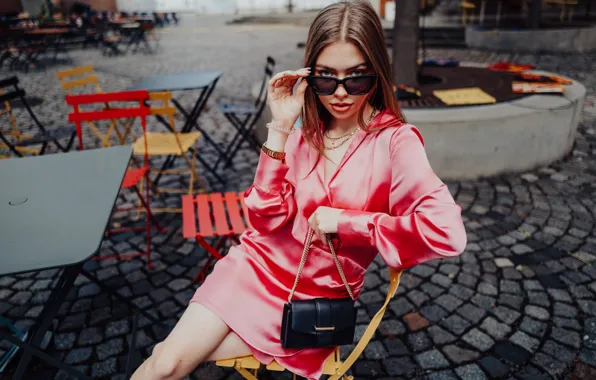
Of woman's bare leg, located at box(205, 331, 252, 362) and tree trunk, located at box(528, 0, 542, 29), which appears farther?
tree trunk, located at box(528, 0, 542, 29)

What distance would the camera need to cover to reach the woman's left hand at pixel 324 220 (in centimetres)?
167

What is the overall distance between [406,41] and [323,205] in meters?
4.79

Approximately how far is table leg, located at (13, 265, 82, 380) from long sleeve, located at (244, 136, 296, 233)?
933mm

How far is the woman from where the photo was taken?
5.26 ft

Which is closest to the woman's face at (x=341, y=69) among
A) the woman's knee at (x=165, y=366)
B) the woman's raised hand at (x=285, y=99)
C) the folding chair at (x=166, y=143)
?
the woman's raised hand at (x=285, y=99)

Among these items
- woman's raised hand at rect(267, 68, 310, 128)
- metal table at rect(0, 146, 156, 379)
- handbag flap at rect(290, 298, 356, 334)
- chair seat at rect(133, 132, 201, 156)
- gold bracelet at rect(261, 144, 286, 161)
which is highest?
woman's raised hand at rect(267, 68, 310, 128)

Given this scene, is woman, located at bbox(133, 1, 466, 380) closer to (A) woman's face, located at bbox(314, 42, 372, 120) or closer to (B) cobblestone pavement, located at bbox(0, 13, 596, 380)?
(A) woman's face, located at bbox(314, 42, 372, 120)

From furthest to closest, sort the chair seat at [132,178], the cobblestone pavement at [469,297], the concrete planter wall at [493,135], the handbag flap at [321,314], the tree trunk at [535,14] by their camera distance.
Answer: the tree trunk at [535,14] < the concrete planter wall at [493,135] < the chair seat at [132,178] < the cobblestone pavement at [469,297] < the handbag flap at [321,314]

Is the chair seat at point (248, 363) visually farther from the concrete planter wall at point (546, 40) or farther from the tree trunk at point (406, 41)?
the concrete planter wall at point (546, 40)

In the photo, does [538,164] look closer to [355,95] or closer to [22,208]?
[355,95]

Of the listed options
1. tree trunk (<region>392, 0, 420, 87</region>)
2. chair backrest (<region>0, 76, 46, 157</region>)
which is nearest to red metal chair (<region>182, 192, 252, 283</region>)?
chair backrest (<region>0, 76, 46, 157</region>)

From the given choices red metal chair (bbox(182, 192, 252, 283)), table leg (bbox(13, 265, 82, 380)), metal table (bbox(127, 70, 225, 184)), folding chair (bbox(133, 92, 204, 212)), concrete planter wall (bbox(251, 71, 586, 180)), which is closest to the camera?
table leg (bbox(13, 265, 82, 380))

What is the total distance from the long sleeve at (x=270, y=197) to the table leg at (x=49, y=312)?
3.06 feet

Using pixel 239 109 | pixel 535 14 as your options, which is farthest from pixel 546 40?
pixel 239 109
